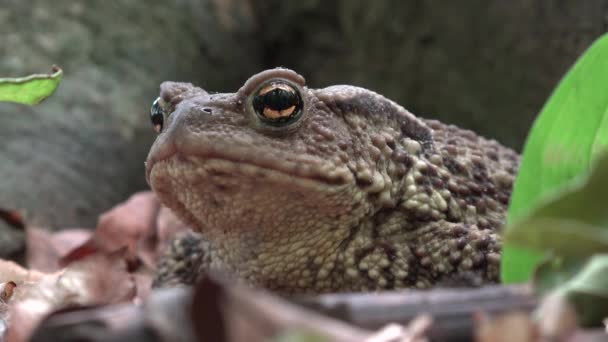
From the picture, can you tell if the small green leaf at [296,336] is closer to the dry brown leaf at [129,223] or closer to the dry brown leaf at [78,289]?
the dry brown leaf at [78,289]

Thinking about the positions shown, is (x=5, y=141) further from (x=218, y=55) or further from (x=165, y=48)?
(x=218, y=55)

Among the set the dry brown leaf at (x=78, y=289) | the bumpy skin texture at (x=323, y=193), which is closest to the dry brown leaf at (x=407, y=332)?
the dry brown leaf at (x=78, y=289)

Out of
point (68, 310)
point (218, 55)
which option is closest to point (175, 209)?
point (68, 310)

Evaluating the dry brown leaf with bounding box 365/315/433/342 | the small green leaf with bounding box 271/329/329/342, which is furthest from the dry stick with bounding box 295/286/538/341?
the small green leaf with bounding box 271/329/329/342

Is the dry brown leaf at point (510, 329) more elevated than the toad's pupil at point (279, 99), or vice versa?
the toad's pupil at point (279, 99)

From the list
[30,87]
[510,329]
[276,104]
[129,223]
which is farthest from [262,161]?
[129,223]

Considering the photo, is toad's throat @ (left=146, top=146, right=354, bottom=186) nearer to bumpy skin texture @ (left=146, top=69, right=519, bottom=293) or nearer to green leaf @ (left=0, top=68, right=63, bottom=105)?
bumpy skin texture @ (left=146, top=69, right=519, bottom=293)
